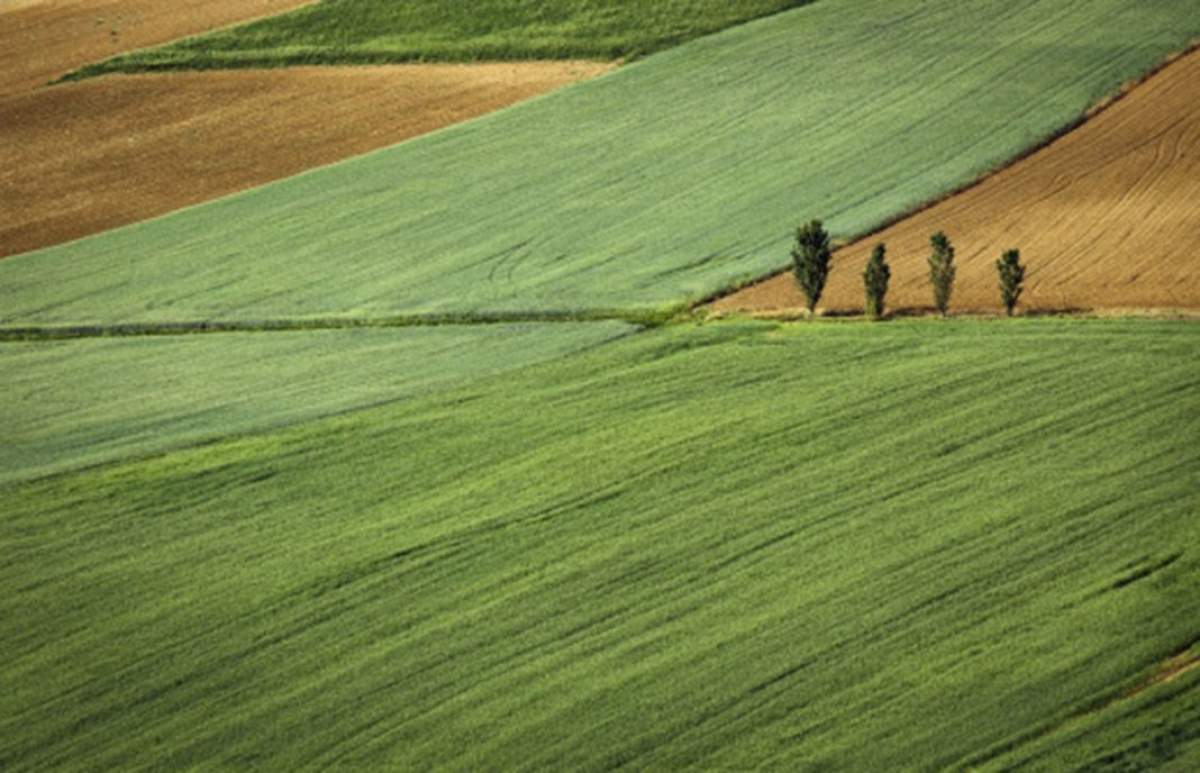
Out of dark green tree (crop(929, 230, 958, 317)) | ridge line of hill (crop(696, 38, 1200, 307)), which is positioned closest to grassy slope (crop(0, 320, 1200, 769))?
dark green tree (crop(929, 230, 958, 317))

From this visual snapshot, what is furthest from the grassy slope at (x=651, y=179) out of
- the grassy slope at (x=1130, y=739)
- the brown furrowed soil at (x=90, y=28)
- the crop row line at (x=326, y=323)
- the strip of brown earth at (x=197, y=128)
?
the grassy slope at (x=1130, y=739)

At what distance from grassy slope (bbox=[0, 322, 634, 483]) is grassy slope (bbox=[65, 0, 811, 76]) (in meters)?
24.4

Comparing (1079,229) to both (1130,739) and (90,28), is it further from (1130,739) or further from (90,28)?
(90,28)

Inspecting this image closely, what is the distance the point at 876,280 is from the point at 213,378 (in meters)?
13.2

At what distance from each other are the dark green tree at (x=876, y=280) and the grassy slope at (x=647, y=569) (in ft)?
7.63

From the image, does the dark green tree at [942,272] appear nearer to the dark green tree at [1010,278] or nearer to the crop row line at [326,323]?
the dark green tree at [1010,278]

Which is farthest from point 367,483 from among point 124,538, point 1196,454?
point 1196,454

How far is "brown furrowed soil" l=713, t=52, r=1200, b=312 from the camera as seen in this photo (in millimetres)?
34156

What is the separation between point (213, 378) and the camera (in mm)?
34625

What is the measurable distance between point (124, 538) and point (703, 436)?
895cm

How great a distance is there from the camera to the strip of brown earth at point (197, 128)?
168 feet

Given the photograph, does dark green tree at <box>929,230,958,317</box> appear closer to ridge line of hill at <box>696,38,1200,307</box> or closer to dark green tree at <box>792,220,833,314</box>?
dark green tree at <box>792,220,833,314</box>

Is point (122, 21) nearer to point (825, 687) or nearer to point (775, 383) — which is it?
point (775, 383)

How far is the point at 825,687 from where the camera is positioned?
18.9m
